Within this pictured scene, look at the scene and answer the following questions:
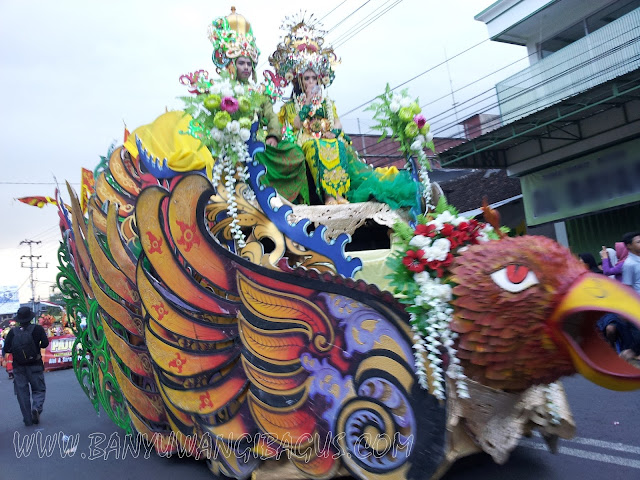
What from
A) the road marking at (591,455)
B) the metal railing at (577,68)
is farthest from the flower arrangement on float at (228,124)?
the metal railing at (577,68)

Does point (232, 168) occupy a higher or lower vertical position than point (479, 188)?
lower

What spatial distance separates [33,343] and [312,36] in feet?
16.8

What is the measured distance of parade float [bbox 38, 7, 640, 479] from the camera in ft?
8.04

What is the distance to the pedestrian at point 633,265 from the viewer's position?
4934mm

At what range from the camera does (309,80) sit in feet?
17.5

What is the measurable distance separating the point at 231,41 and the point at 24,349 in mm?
4632

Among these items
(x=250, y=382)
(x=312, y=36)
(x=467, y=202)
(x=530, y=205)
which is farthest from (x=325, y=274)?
(x=467, y=202)

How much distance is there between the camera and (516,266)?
2.46 meters

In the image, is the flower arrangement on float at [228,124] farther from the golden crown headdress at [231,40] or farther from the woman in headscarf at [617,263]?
the woman in headscarf at [617,263]

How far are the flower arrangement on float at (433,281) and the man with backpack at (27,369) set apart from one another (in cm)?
573

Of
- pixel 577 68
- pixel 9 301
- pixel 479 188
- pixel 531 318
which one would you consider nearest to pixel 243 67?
pixel 531 318

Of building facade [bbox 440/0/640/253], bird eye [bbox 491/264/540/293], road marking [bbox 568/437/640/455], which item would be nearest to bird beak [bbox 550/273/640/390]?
bird eye [bbox 491/264/540/293]

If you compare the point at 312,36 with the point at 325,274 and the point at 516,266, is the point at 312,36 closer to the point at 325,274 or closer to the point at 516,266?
the point at 325,274

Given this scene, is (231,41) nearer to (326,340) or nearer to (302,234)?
(302,234)
